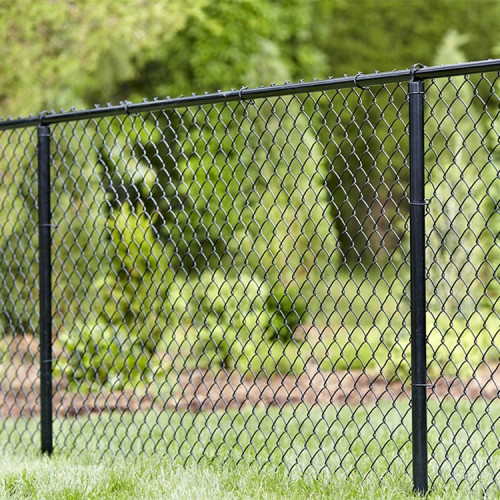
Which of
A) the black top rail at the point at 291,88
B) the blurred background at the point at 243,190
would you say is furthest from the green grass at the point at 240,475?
the black top rail at the point at 291,88

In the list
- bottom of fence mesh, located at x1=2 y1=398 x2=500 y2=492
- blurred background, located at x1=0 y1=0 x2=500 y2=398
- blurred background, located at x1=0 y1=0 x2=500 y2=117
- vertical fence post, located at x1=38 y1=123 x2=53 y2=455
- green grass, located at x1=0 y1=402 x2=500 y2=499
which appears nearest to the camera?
green grass, located at x1=0 y1=402 x2=500 y2=499

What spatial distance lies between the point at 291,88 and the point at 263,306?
3.10 ft

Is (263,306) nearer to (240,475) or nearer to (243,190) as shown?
(240,475)

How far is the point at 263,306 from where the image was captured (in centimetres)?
360

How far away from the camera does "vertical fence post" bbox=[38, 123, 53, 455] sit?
4066mm

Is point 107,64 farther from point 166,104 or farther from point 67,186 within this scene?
point 166,104

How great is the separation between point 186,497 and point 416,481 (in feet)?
2.88

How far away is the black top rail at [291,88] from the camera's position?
3033mm

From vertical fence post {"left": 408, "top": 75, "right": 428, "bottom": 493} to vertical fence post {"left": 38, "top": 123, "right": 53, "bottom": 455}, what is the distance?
186 cm

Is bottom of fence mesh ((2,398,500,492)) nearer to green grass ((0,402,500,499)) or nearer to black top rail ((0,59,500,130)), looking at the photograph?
green grass ((0,402,500,499))

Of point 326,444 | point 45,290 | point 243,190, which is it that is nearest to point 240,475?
point 326,444

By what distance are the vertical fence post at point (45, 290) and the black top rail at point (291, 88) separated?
0.20 meters

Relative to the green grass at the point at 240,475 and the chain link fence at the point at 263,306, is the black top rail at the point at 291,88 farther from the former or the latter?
the green grass at the point at 240,475

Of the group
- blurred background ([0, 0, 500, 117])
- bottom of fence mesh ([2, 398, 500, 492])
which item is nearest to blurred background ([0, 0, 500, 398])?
blurred background ([0, 0, 500, 117])
